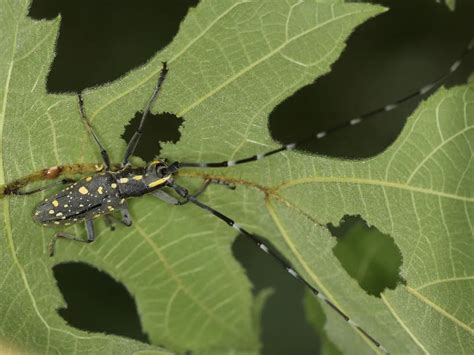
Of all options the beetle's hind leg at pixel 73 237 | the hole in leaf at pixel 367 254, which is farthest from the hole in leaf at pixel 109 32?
the hole in leaf at pixel 367 254

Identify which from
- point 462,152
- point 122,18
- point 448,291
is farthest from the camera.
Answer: point 122,18

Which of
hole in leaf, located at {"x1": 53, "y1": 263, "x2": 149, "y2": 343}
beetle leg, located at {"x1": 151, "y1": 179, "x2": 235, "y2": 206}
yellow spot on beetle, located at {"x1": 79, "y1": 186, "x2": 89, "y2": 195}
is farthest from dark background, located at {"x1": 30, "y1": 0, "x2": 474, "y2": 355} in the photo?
yellow spot on beetle, located at {"x1": 79, "y1": 186, "x2": 89, "y2": 195}

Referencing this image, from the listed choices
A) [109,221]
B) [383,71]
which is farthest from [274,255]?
[383,71]

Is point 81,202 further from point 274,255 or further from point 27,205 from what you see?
point 274,255

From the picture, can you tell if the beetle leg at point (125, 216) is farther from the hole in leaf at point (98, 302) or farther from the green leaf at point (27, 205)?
the hole in leaf at point (98, 302)

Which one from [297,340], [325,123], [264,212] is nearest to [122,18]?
[325,123]

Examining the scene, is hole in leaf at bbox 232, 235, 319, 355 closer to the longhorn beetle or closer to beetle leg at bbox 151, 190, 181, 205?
the longhorn beetle

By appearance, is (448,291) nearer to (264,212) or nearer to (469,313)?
(469,313)
